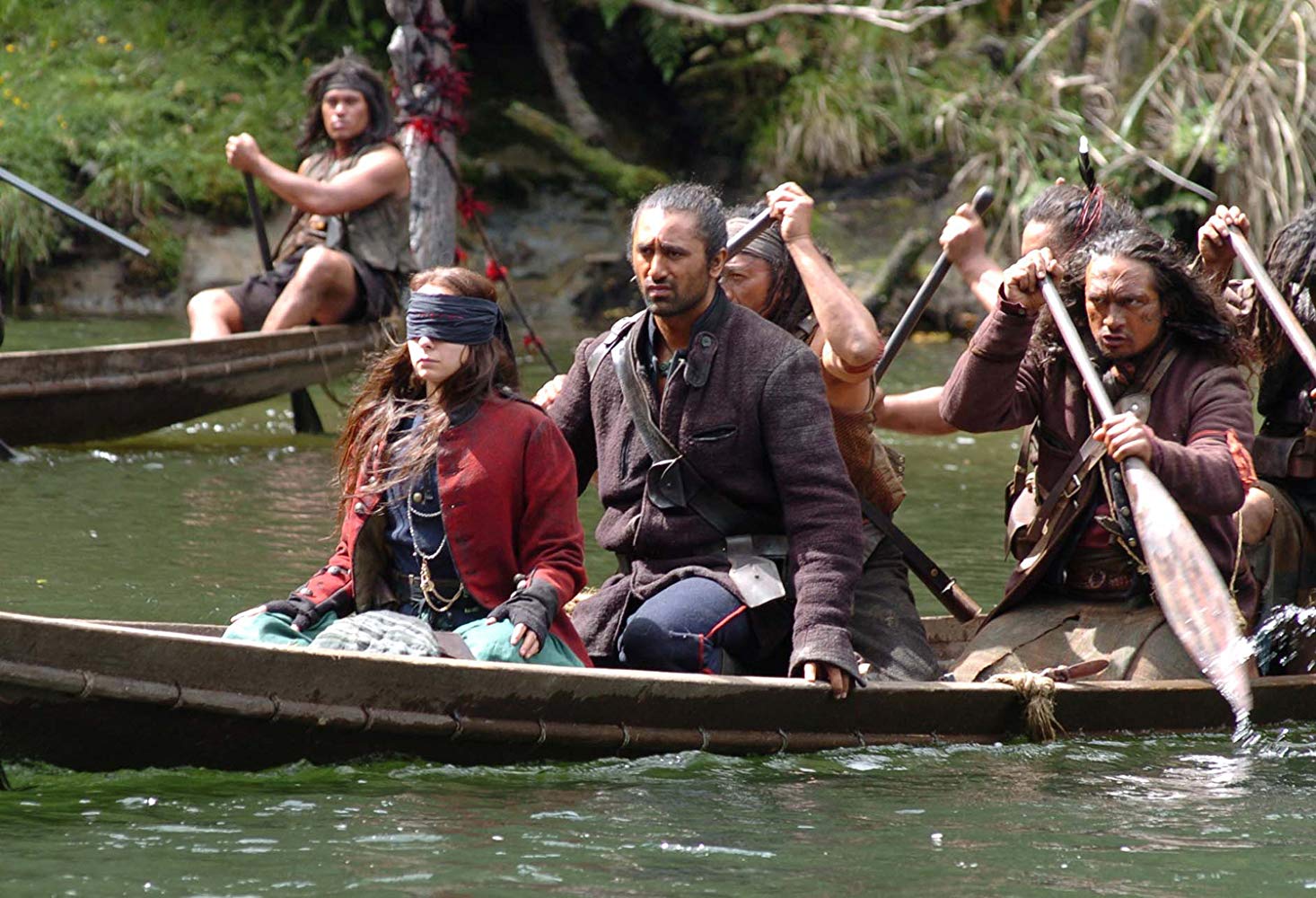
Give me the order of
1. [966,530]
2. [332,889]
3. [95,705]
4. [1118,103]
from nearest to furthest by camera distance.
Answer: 1. [332,889]
2. [95,705]
3. [966,530]
4. [1118,103]

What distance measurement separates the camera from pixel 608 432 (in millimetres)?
4969

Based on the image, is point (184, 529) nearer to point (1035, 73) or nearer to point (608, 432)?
point (608, 432)

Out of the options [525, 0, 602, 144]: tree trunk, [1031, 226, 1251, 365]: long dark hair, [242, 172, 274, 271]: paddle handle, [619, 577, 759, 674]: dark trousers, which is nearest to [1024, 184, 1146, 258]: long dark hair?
[1031, 226, 1251, 365]: long dark hair

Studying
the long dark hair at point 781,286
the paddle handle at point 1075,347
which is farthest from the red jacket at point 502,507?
the paddle handle at point 1075,347

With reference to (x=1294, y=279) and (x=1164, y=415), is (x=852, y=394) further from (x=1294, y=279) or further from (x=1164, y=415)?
(x=1294, y=279)

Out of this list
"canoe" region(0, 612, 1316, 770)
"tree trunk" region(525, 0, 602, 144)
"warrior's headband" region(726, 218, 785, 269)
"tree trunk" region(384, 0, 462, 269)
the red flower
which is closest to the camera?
→ "canoe" region(0, 612, 1316, 770)

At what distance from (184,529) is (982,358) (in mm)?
3678

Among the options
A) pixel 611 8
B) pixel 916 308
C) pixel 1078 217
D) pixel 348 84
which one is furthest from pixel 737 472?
pixel 611 8

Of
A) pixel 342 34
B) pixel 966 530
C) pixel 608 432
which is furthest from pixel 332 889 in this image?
pixel 342 34

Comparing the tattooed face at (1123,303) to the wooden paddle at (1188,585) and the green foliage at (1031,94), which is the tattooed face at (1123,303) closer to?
the wooden paddle at (1188,585)

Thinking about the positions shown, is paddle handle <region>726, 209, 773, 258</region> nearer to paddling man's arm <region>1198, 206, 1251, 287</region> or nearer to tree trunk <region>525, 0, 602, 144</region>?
paddling man's arm <region>1198, 206, 1251, 287</region>

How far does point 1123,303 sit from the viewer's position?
201 inches

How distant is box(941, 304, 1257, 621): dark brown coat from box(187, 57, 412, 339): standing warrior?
468cm

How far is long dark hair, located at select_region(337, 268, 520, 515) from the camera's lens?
4.65 metres
